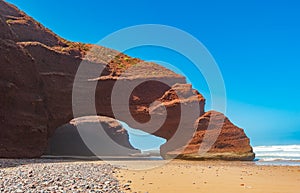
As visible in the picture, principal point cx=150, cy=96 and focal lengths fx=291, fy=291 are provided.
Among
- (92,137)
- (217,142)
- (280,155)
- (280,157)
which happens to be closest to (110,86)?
(217,142)

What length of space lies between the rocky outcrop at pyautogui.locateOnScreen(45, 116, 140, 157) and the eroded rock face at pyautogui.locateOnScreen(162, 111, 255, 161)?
16445 mm

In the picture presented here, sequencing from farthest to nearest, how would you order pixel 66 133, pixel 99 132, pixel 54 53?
pixel 99 132 < pixel 66 133 < pixel 54 53

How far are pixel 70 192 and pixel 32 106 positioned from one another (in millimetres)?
17514

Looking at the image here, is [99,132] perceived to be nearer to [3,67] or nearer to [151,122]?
[151,122]

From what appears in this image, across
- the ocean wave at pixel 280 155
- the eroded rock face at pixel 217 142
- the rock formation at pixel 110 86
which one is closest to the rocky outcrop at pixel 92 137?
the rock formation at pixel 110 86

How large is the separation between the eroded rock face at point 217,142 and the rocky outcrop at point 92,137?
16445 millimetres

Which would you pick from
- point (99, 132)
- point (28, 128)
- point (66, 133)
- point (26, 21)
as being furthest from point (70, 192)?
point (99, 132)

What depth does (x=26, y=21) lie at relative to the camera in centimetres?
2936

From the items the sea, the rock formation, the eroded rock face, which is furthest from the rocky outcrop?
the sea

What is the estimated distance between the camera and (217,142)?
2966 cm

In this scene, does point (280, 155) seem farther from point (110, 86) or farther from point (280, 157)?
point (110, 86)

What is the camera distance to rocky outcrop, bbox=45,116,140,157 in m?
41.0

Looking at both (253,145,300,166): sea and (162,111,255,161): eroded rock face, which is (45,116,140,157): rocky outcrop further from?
(253,145,300,166): sea

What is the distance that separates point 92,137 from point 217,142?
2840 centimetres
